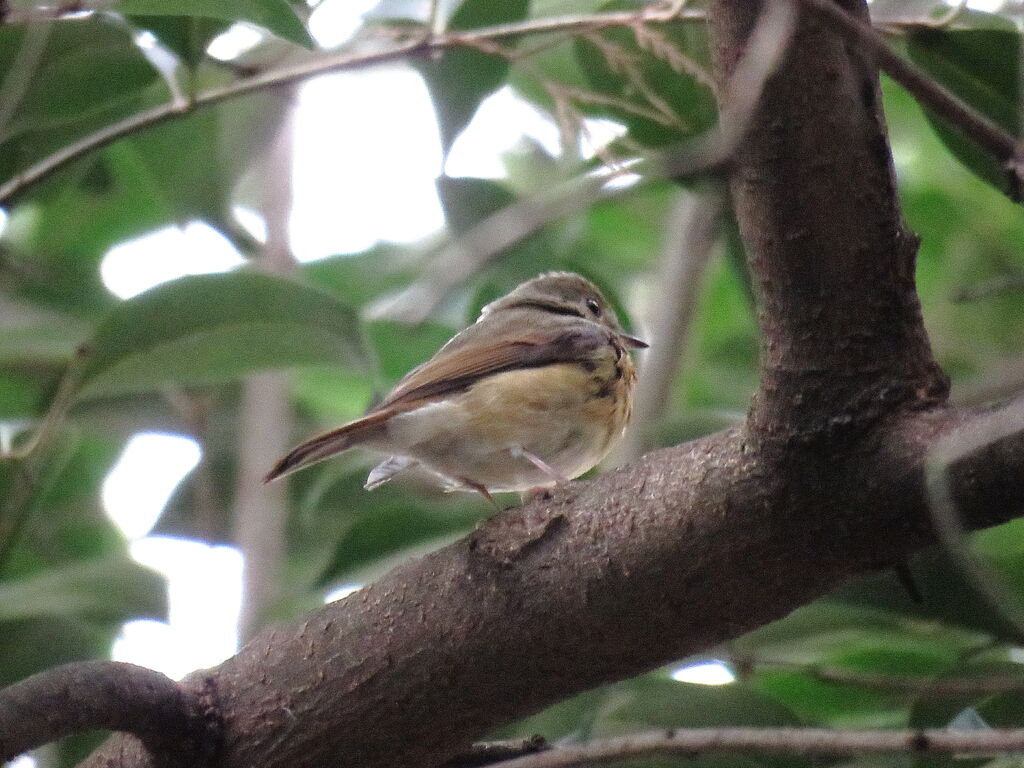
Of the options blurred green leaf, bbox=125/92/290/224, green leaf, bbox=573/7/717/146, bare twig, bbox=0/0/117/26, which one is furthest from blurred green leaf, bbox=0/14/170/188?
green leaf, bbox=573/7/717/146

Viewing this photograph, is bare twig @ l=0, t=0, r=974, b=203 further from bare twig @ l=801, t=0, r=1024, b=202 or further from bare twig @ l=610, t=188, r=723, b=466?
bare twig @ l=801, t=0, r=1024, b=202

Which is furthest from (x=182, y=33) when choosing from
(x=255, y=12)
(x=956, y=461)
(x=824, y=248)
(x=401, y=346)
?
A: (x=956, y=461)

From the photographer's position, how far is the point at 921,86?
128cm

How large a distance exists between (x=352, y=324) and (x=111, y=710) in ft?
4.20

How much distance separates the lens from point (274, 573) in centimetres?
357

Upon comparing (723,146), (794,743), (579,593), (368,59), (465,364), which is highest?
(368,59)

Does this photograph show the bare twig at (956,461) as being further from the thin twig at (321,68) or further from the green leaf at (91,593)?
the green leaf at (91,593)

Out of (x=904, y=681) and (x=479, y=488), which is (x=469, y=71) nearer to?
(x=479, y=488)

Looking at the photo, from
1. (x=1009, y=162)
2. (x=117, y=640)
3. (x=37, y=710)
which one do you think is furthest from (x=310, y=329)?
(x=1009, y=162)

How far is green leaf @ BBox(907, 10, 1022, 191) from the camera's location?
258cm

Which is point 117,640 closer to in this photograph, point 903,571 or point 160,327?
point 160,327

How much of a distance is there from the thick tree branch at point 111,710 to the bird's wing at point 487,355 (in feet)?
3.75

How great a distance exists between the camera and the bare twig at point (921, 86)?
1279 mm

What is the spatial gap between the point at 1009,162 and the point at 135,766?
1.68 m
